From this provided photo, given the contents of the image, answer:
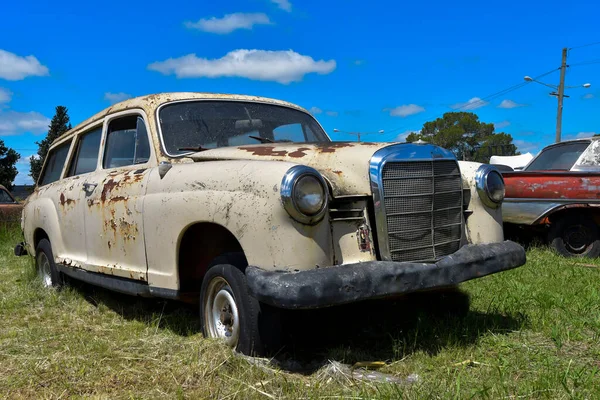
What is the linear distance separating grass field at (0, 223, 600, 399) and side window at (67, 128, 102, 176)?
1.28 m

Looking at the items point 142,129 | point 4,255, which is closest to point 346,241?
point 142,129

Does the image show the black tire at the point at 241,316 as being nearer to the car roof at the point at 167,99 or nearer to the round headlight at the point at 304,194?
the round headlight at the point at 304,194

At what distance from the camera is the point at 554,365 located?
3.09 metres

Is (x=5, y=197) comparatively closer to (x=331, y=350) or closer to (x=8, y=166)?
(x=331, y=350)

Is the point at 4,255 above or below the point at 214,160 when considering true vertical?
below

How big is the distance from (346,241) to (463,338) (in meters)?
1.14

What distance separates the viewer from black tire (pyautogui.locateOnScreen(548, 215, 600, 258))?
23.0 feet

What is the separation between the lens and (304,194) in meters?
2.95

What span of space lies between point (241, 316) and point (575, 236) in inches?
218

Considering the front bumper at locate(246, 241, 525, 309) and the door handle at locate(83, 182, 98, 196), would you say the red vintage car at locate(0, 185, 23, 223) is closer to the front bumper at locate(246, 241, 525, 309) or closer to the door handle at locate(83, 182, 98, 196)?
the door handle at locate(83, 182, 98, 196)

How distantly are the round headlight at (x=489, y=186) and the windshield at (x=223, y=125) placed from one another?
1.60 meters

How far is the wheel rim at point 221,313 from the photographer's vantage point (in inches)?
129

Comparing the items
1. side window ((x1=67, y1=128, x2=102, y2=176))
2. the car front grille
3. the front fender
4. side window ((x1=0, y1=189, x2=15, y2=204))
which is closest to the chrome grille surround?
the car front grille

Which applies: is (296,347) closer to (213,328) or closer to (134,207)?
(213,328)
